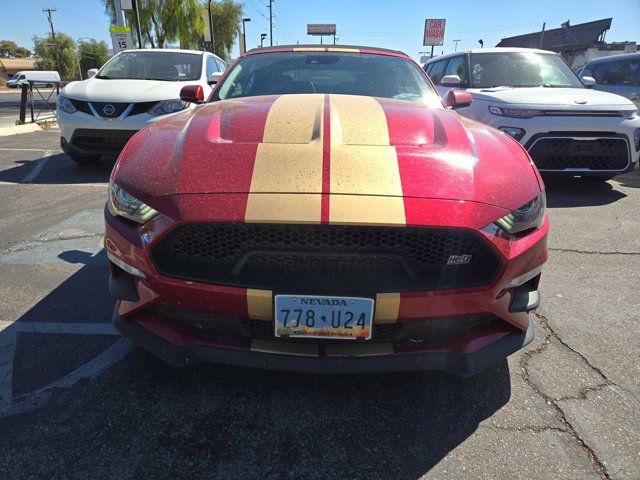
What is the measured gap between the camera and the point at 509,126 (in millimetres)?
4824

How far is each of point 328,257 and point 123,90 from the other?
5.28 metres

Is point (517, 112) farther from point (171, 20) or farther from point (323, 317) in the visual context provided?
point (171, 20)

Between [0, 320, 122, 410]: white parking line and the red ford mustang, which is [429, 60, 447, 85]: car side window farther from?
[0, 320, 122, 410]: white parking line

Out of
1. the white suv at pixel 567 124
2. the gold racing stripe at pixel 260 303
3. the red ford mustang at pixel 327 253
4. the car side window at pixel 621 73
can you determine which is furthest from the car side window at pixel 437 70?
the gold racing stripe at pixel 260 303

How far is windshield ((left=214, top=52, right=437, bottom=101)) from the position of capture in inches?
115

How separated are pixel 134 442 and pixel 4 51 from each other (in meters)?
113

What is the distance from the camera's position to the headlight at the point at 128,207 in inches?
63.0

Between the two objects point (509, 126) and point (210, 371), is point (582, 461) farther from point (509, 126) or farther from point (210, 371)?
point (509, 126)

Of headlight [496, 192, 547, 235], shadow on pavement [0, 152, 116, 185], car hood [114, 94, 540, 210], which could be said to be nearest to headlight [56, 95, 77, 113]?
shadow on pavement [0, 152, 116, 185]

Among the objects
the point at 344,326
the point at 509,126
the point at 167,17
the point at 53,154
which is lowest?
the point at 53,154

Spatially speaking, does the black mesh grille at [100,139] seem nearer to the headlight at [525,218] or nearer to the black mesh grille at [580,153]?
the black mesh grille at [580,153]

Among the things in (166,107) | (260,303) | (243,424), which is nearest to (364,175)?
(260,303)

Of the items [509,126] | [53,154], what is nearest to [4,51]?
[53,154]

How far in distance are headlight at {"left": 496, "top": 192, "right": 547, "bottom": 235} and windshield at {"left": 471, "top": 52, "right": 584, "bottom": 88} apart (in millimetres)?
4720
